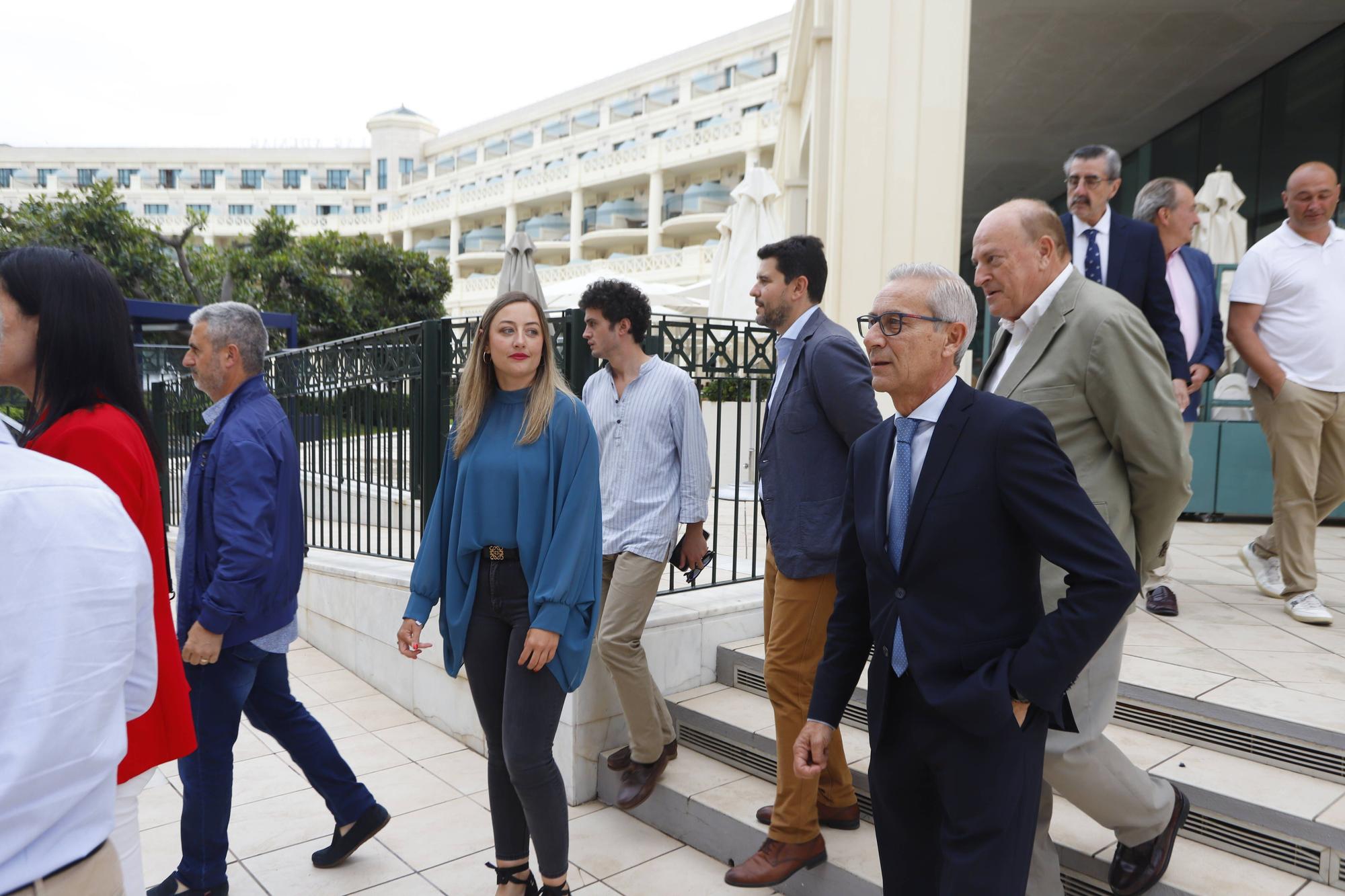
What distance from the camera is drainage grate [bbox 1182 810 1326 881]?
258 cm

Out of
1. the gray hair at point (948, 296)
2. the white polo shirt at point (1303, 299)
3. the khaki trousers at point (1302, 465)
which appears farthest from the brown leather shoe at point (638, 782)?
the white polo shirt at point (1303, 299)

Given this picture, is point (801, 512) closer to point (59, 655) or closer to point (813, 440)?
point (813, 440)

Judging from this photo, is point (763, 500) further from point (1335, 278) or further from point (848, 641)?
point (1335, 278)

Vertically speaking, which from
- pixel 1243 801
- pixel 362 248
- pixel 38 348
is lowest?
pixel 1243 801

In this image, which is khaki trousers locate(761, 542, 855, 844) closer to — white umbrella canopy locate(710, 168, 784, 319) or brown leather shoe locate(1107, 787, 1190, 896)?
brown leather shoe locate(1107, 787, 1190, 896)

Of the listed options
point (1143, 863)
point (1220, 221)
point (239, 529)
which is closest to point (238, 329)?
point (239, 529)

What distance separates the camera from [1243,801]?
2.72 m

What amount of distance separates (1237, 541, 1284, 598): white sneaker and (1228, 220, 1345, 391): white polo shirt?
44.6 inches

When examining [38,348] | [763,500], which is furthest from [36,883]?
[763,500]

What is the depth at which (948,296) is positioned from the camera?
1.94m

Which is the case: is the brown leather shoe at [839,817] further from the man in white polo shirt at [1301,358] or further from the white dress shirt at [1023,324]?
the man in white polo shirt at [1301,358]

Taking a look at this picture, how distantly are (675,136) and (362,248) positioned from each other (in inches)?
793

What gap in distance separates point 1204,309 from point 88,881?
5.14 m

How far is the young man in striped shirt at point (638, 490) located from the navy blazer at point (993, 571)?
171 cm
